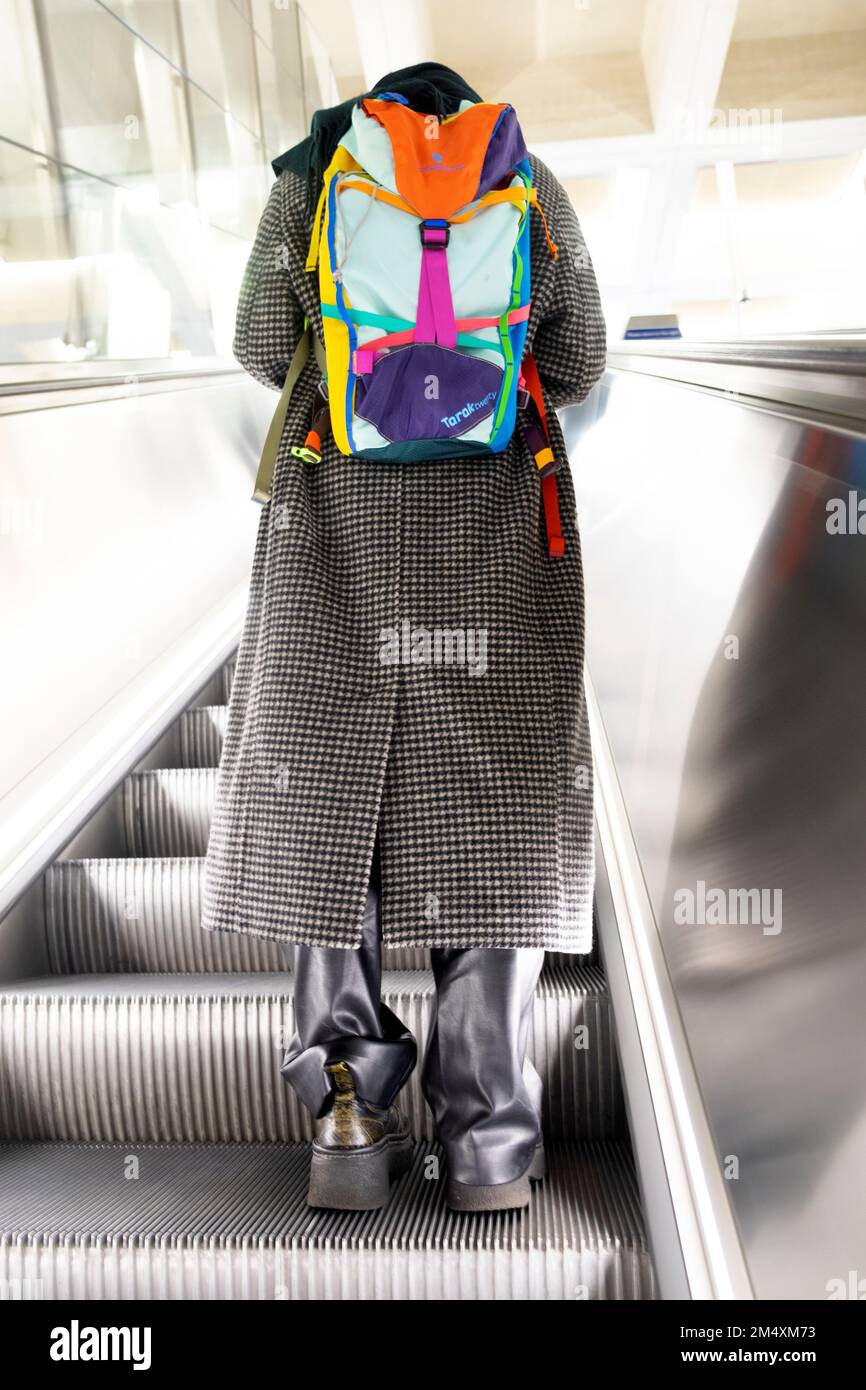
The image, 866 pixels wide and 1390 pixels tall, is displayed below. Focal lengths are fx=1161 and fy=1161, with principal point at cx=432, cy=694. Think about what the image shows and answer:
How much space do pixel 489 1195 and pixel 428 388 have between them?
1.14 meters

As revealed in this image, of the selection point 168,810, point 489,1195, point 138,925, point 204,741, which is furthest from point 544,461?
point 204,741

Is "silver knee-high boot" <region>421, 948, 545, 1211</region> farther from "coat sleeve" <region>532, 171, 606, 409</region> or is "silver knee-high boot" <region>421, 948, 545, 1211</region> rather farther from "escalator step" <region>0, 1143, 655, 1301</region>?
"coat sleeve" <region>532, 171, 606, 409</region>

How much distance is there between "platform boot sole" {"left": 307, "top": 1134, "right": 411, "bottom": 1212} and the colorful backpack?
102 cm

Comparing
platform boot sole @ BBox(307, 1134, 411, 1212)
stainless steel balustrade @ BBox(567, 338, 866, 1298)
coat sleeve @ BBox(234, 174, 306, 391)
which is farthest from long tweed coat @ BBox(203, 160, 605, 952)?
platform boot sole @ BBox(307, 1134, 411, 1212)

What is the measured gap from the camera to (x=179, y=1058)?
202 centimetres

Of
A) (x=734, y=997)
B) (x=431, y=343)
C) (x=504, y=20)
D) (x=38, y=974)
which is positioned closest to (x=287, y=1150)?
(x=38, y=974)

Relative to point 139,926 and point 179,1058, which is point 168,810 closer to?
point 139,926

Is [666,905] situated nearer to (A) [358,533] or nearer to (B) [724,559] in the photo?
(B) [724,559]

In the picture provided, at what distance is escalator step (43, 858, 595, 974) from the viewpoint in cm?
242

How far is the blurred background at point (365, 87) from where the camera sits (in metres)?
4.36

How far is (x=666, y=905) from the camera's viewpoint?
1.89 metres

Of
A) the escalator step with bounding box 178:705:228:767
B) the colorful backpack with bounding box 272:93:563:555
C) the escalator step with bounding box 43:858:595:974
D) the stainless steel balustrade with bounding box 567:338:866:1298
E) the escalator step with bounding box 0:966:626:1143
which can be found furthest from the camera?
the escalator step with bounding box 178:705:228:767

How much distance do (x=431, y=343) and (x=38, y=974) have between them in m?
1.60

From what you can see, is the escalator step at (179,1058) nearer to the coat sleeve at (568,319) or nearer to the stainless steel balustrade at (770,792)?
the stainless steel balustrade at (770,792)
